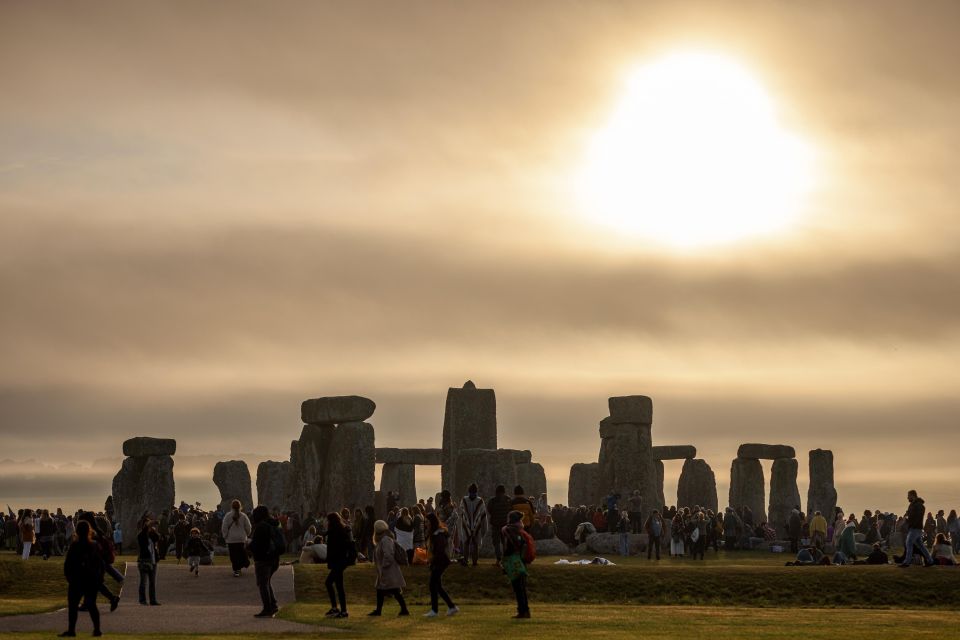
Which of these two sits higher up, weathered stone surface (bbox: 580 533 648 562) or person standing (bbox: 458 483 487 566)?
person standing (bbox: 458 483 487 566)

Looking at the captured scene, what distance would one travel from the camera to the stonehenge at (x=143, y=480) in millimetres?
45000

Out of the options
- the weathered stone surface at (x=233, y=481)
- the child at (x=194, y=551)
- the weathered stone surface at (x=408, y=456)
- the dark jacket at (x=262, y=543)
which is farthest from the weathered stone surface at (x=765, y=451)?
the dark jacket at (x=262, y=543)

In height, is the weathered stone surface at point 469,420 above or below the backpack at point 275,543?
above

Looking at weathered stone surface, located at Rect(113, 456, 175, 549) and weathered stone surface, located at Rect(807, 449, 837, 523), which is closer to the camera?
weathered stone surface, located at Rect(113, 456, 175, 549)

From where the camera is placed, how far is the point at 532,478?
57.9 metres

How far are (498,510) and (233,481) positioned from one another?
24.5 metres

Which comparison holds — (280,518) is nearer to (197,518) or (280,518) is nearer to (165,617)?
(197,518)

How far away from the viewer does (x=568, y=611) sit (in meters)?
25.2

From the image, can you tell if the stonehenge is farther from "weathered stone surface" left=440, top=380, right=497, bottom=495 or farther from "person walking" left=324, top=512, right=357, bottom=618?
"person walking" left=324, top=512, right=357, bottom=618

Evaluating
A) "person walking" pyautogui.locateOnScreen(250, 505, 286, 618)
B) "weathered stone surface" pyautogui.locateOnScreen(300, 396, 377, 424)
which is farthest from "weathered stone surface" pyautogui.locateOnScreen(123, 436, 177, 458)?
"person walking" pyautogui.locateOnScreen(250, 505, 286, 618)

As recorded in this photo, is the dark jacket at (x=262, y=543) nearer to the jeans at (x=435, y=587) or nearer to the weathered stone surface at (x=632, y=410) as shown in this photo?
the jeans at (x=435, y=587)

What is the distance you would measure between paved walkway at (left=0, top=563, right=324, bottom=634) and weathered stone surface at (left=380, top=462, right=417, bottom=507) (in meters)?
28.6

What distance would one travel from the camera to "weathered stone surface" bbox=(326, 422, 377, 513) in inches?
1738

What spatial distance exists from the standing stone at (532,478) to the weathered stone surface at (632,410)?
7.85 meters
